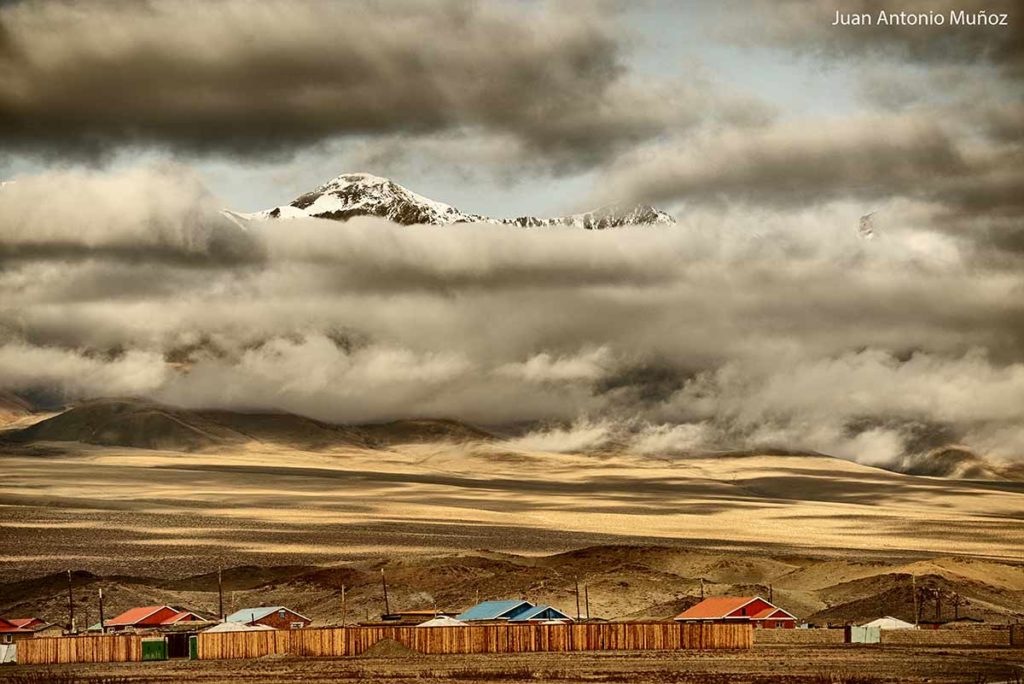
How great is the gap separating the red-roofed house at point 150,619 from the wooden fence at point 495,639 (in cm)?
3027

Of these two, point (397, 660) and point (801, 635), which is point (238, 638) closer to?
point (397, 660)

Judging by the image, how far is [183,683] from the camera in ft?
317

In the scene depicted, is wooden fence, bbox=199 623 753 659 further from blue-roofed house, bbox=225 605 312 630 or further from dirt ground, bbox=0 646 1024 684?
blue-roofed house, bbox=225 605 312 630

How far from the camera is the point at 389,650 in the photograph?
124 meters

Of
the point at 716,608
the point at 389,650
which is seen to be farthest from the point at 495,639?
the point at 716,608

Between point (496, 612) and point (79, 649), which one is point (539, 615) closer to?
point (496, 612)

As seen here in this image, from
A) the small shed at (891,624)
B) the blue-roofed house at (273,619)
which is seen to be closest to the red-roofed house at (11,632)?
the blue-roofed house at (273,619)

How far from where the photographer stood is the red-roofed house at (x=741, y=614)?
153 metres

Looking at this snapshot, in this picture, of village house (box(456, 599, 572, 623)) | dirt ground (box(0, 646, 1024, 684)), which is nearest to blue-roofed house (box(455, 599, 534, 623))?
village house (box(456, 599, 572, 623))

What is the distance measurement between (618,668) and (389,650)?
27.7m

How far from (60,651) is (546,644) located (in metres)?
37.8

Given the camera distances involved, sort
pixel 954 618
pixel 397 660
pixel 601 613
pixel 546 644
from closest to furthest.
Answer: pixel 397 660 → pixel 546 644 → pixel 954 618 → pixel 601 613

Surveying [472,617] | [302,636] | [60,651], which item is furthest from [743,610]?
[60,651]

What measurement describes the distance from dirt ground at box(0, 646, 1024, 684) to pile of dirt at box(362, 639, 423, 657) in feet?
4.91
